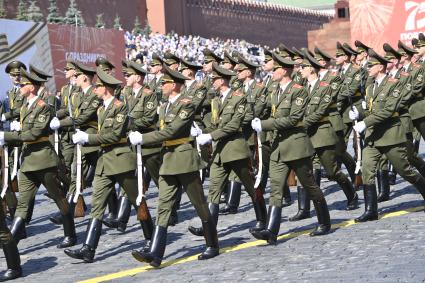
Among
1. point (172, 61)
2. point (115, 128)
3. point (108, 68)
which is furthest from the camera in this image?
point (172, 61)

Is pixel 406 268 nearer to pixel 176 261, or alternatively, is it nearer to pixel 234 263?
pixel 234 263

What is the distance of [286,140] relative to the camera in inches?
427

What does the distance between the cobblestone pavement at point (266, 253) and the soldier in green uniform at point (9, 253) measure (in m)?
0.10

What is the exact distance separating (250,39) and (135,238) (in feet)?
245

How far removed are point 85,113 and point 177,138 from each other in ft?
8.50

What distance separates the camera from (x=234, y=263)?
32.1ft

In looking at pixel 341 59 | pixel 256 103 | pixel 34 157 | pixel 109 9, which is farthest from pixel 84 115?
pixel 109 9

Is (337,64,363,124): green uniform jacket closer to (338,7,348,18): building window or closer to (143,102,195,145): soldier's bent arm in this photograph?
(143,102,195,145): soldier's bent arm

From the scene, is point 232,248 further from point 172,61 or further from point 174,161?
point 172,61

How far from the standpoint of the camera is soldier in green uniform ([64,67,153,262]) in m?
10.4

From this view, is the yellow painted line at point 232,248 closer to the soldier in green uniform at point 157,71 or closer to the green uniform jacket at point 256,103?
the green uniform jacket at point 256,103

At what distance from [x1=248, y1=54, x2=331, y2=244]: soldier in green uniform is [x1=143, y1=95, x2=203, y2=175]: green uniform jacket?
92 centimetres

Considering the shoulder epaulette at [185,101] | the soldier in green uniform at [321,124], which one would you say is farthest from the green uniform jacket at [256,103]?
the shoulder epaulette at [185,101]

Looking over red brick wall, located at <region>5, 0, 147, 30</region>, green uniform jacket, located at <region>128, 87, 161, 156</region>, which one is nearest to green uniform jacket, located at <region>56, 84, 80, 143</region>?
green uniform jacket, located at <region>128, 87, 161, 156</region>
